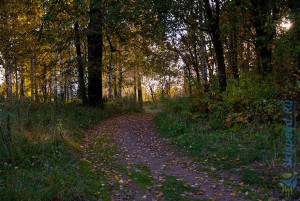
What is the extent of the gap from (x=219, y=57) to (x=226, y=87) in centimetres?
136

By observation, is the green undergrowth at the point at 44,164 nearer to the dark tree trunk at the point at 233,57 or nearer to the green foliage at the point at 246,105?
the green foliage at the point at 246,105

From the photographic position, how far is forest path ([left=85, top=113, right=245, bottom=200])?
600 cm

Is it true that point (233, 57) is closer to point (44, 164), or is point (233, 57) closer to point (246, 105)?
point (246, 105)

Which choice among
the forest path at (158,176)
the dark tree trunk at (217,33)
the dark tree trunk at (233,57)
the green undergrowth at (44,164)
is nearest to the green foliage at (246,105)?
the dark tree trunk at (217,33)

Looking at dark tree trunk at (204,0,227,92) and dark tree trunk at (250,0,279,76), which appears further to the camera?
dark tree trunk at (204,0,227,92)

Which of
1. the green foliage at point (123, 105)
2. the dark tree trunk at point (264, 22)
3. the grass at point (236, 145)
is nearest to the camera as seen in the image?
the grass at point (236, 145)

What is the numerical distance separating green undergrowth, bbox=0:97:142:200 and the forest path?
433mm

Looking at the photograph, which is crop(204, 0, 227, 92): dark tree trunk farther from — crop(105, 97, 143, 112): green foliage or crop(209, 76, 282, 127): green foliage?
crop(105, 97, 143, 112): green foliage

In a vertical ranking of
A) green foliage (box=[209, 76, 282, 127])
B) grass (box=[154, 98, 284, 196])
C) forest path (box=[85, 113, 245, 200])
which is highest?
green foliage (box=[209, 76, 282, 127])

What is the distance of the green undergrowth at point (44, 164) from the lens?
532 cm

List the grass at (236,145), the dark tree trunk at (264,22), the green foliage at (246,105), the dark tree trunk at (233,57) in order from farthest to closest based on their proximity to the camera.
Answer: the dark tree trunk at (233,57), the dark tree trunk at (264,22), the green foliage at (246,105), the grass at (236,145)

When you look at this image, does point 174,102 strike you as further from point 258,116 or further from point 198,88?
point 258,116

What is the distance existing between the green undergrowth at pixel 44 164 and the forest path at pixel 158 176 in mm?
433

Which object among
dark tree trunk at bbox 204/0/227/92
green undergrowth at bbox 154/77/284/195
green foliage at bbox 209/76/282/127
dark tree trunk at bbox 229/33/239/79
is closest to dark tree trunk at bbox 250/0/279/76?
green foliage at bbox 209/76/282/127
